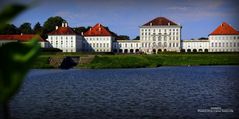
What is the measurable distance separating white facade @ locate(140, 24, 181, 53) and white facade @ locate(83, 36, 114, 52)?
4.45 meters

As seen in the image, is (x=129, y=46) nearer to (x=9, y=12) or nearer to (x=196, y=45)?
(x=196, y=45)

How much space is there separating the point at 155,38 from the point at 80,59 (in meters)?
29.1

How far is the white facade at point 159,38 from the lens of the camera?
6391 cm

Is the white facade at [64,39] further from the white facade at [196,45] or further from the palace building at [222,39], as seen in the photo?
the palace building at [222,39]

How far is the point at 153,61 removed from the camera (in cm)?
3869

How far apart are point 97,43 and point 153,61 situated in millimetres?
26348

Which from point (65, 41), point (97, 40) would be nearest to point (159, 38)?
point (97, 40)

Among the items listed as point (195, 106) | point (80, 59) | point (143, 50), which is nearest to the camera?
point (195, 106)

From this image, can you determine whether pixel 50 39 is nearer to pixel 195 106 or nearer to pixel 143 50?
pixel 143 50

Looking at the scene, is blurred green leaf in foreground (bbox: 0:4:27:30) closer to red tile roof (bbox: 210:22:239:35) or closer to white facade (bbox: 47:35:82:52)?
white facade (bbox: 47:35:82:52)

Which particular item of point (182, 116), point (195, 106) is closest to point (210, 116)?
point (182, 116)

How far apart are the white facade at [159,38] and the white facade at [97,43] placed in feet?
14.6

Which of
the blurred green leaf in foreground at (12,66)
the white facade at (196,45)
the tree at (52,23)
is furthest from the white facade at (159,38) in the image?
the blurred green leaf in foreground at (12,66)

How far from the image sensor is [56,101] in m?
11.3
